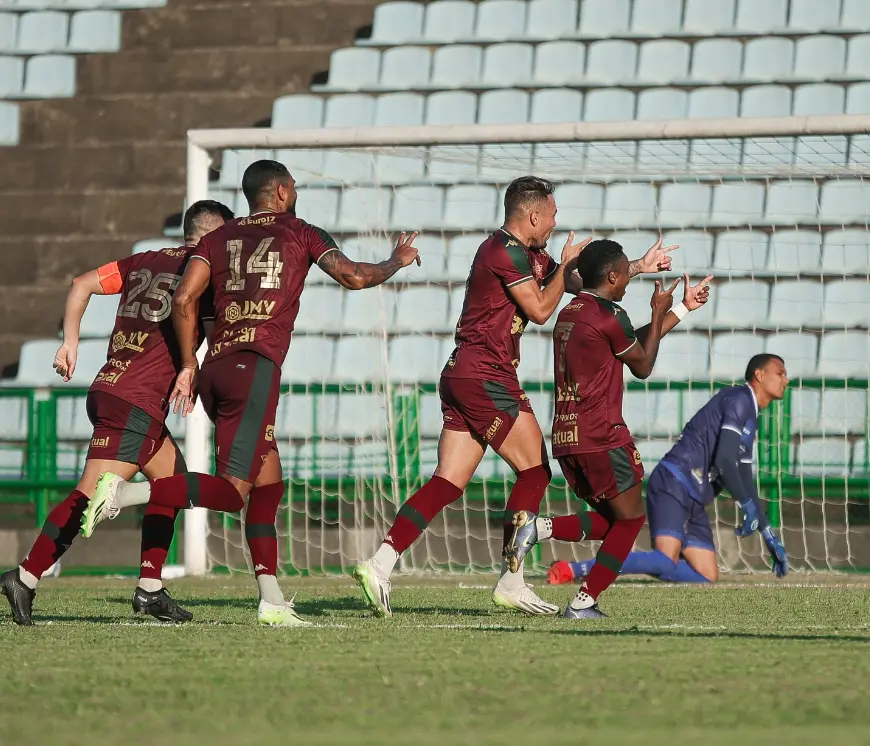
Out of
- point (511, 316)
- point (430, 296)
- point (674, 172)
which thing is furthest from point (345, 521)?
point (511, 316)

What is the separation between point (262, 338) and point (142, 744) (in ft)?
9.41

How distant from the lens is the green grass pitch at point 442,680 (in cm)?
304

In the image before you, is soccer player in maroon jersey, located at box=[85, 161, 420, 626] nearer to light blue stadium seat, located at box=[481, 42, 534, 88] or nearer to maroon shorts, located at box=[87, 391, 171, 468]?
maroon shorts, located at box=[87, 391, 171, 468]

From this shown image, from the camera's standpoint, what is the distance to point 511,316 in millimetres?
6320

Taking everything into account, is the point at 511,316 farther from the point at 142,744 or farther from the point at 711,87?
the point at 711,87

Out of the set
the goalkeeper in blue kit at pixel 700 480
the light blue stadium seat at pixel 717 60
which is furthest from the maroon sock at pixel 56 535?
the light blue stadium seat at pixel 717 60

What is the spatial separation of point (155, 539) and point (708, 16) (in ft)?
35.3

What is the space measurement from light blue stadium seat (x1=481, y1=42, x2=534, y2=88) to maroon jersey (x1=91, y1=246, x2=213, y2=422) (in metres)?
9.25

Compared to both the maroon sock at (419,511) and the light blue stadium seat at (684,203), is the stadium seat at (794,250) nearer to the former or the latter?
the light blue stadium seat at (684,203)

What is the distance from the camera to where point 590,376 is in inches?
243

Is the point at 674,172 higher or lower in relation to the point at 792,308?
higher

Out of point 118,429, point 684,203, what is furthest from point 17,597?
point 684,203

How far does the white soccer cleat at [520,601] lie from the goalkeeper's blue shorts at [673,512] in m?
2.63

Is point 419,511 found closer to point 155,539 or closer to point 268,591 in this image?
point 268,591
